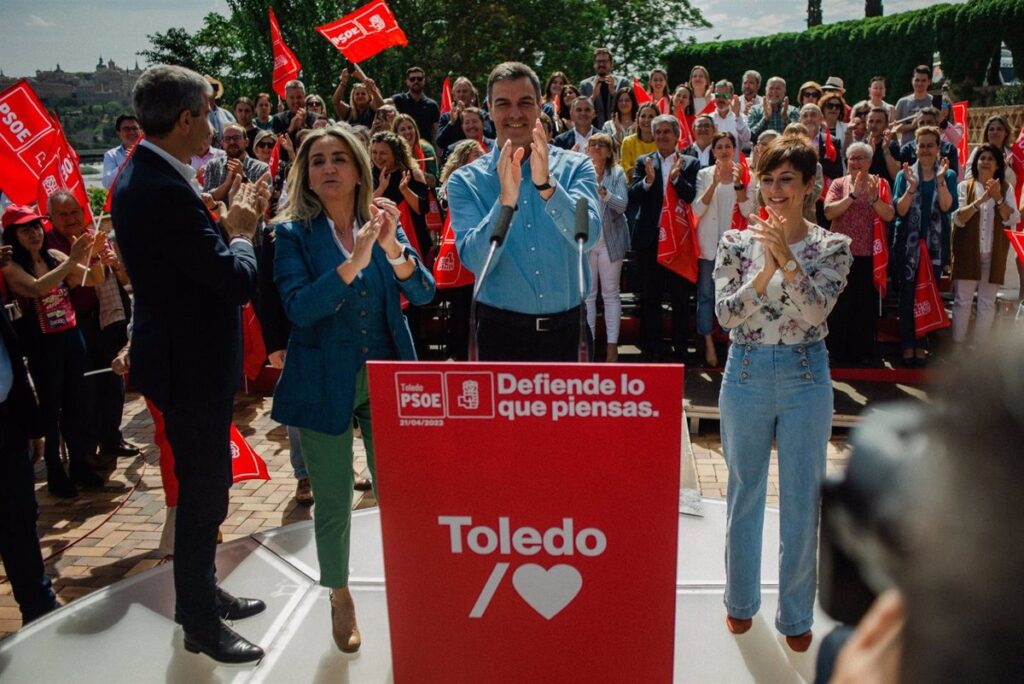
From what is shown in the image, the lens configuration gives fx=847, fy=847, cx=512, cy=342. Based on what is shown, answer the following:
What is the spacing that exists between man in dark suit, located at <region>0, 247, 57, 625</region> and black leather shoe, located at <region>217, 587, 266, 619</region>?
0.78m

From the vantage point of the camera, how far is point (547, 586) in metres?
2.52

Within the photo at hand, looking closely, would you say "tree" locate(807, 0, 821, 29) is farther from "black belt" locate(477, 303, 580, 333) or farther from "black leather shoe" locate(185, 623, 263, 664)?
"black leather shoe" locate(185, 623, 263, 664)

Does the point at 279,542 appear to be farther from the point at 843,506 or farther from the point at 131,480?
the point at 843,506

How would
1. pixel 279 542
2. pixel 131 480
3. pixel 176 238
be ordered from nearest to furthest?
pixel 176 238 < pixel 279 542 < pixel 131 480

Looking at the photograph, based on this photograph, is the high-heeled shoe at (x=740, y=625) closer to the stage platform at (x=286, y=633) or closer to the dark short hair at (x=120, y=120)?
the stage platform at (x=286, y=633)

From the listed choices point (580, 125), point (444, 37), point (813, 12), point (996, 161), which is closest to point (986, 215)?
point (996, 161)

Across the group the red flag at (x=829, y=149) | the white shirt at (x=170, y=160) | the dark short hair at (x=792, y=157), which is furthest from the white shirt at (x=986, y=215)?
the white shirt at (x=170, y=160)

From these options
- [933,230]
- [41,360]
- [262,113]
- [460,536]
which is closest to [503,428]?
[460,536]

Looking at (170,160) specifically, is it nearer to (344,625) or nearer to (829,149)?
(344,625)

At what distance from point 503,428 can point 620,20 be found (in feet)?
120

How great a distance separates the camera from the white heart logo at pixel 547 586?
98.4 inches

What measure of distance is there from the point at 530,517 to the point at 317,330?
125cm

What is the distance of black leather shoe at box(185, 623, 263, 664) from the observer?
3.25 m

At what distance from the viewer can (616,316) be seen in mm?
7723
